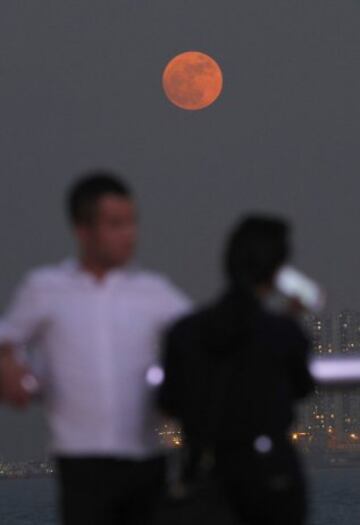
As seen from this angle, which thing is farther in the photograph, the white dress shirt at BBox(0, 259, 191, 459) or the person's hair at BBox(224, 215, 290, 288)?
the white dress shirt at BBox(0, 259, 191, 459)

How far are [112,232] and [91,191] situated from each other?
11 cm

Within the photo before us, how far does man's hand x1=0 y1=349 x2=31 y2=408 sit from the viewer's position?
3.89 meters

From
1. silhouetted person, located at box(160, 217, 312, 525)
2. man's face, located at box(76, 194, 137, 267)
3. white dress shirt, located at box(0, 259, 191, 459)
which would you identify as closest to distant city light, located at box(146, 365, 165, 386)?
white dress shirt, located at box(0, 259, 191, 459)

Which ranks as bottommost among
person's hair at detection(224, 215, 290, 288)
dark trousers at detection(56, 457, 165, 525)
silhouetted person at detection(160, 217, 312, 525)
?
dark trousers at detection(56, 457, 165, 525)

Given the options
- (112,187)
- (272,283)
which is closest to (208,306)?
(272,283)

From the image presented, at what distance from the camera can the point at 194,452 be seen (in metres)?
3.64

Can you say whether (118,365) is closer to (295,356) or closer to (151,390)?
(151,390)

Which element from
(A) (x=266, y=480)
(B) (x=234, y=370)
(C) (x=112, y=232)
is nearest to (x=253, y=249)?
(B) (x=234, y=370)

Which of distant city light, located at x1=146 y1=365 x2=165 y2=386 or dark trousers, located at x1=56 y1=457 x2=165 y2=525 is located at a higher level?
distant city light, located at x1=146 y1=365 x2=165 y2=386

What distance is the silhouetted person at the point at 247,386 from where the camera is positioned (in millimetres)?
3633

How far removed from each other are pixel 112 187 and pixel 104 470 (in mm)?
681

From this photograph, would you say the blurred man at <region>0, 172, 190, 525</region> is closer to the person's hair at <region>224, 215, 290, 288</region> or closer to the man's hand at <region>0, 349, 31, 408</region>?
the man's hand at <region>0, 349, 31, 408</region>

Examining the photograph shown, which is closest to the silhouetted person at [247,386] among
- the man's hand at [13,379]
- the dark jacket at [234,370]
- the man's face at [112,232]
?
the dark jacket at [234,370]

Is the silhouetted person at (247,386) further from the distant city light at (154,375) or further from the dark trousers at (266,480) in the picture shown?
the distant city light at (154,375)
